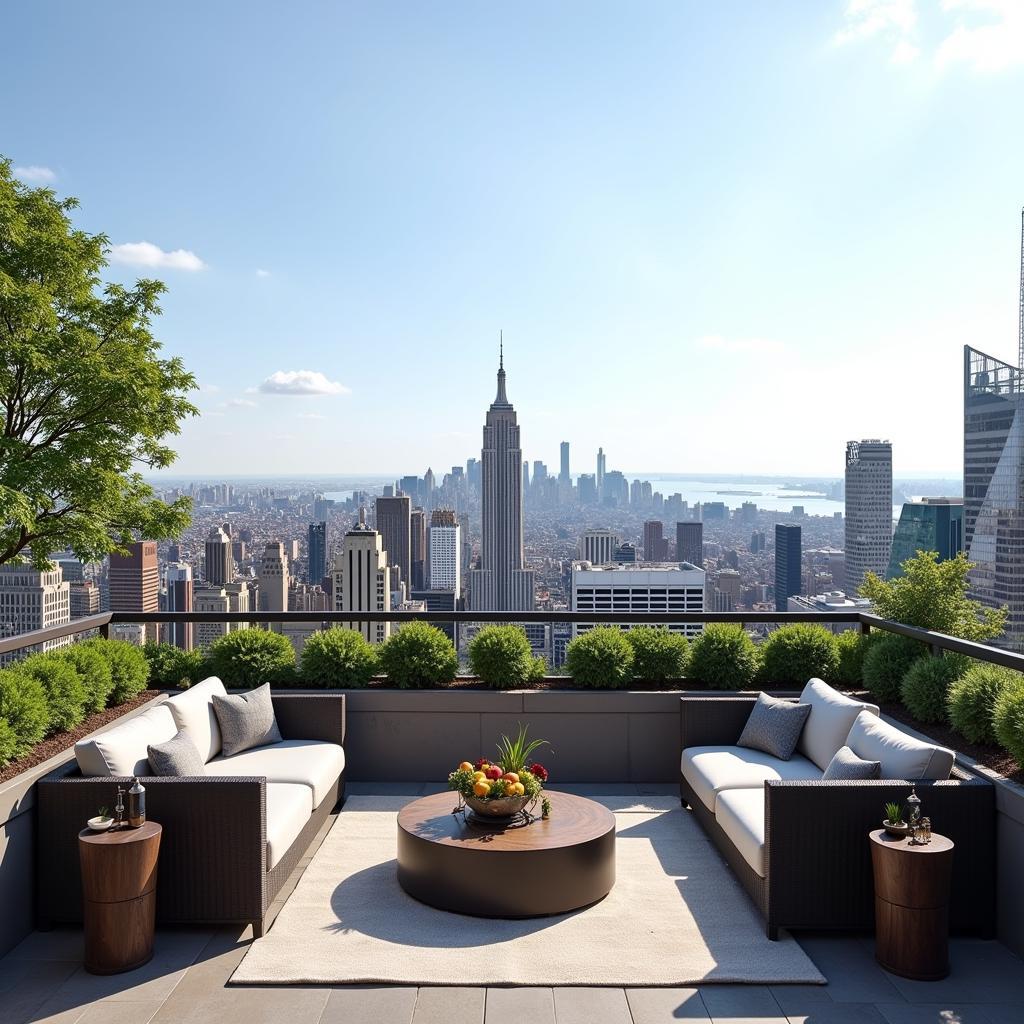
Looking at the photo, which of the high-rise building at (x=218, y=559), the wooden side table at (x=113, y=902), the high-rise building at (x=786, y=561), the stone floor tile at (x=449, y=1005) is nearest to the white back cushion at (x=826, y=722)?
the stone floor tile at (x=449, y=1005)

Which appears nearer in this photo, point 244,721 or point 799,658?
point 244,721

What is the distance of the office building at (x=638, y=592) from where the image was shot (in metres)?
6.94

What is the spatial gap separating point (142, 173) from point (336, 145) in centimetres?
214

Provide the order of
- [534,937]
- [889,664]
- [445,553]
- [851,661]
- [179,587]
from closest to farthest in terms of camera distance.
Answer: [534,937]
[889,664]
[851,661]
[179,587]
[445,553]

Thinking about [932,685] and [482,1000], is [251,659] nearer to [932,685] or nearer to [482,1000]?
[482,1000]

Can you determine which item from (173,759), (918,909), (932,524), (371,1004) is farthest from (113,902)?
(932,524)

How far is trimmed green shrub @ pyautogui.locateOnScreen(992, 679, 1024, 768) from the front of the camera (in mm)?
3715

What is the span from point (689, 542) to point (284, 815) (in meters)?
23.5

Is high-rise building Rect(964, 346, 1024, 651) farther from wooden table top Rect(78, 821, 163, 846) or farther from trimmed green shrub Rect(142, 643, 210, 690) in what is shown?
wooden table top Rect(78, 821, 163, 846)

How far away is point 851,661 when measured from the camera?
19.8ft

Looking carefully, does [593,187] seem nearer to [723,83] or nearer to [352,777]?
[723,83]

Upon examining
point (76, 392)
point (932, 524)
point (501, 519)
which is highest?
point (76, 392)

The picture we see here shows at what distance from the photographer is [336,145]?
9.76 metres

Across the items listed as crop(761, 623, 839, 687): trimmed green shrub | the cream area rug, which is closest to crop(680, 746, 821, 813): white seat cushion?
the cream area rug
